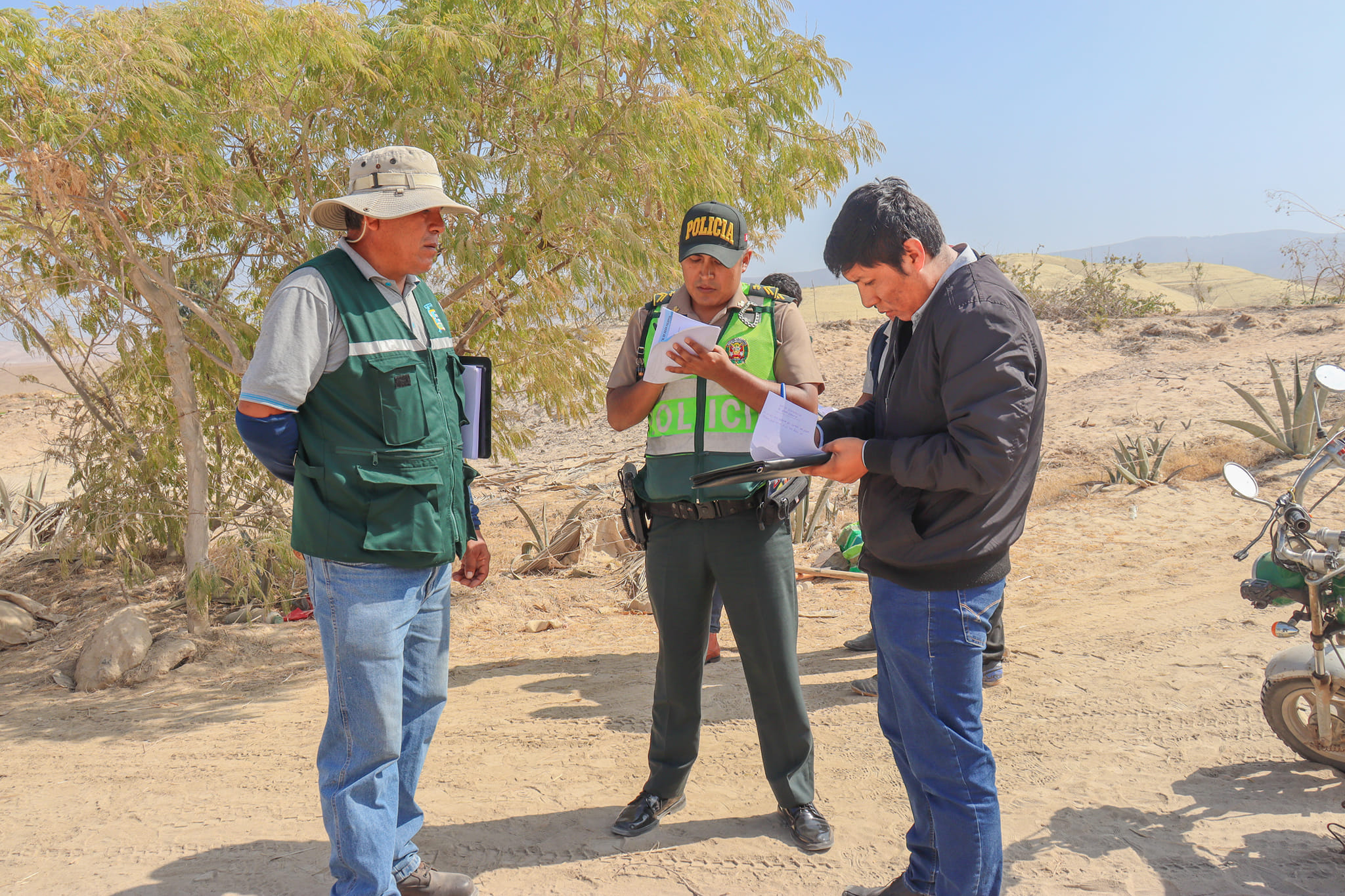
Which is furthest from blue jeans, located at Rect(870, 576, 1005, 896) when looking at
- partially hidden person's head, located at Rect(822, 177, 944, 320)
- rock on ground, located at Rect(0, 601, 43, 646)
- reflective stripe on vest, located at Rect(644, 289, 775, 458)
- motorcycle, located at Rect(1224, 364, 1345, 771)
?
rock on ground, located at Rect(0, 601, 43, 646)

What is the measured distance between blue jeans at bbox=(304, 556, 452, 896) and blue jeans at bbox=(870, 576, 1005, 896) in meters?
1.40

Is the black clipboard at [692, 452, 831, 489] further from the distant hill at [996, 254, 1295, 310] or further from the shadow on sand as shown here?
the distant hill at [996, 254, 1295, 310]

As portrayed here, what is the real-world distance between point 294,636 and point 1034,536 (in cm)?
607

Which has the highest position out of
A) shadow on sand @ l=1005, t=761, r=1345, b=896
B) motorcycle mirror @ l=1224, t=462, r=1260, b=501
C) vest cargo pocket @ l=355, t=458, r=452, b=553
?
vest cargo pocket @ l=355, t=458, r=452, b=553

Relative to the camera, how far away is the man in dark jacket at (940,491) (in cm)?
205

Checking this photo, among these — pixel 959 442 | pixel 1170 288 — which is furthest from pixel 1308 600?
pixel 1170 288

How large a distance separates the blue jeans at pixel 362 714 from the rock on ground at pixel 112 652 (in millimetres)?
3990

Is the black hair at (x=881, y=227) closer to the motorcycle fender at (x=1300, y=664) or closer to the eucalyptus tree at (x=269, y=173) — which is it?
the motorcycle fender at (x=1300, y=664)

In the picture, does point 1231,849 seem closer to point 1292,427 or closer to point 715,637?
point 715,637

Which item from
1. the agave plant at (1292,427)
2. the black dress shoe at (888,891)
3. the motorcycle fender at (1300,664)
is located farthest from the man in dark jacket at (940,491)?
the agave plant at (1292,427)

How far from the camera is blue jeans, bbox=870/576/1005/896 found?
7.18 feet

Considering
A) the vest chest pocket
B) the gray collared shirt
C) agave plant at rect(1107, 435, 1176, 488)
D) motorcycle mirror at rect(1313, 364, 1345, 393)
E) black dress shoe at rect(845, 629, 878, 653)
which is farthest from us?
agave plant at rect(1107, 435, 1176, 488)

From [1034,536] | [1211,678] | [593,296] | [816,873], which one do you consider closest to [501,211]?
[593,296]

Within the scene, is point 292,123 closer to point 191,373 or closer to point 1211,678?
point 191,373
